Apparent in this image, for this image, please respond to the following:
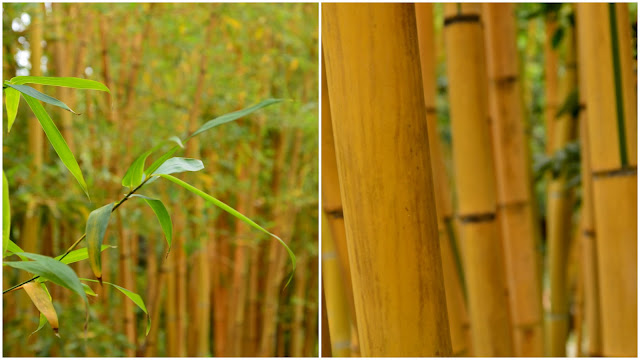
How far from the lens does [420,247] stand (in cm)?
47

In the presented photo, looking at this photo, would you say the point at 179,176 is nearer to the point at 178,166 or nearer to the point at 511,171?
the point at 511,171

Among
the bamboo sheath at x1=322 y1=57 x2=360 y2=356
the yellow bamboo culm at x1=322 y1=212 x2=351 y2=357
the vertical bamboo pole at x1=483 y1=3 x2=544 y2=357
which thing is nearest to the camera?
the bamboo sheath at x1=322 y1=57 x2=360 y2=356

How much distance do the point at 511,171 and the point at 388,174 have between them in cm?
71

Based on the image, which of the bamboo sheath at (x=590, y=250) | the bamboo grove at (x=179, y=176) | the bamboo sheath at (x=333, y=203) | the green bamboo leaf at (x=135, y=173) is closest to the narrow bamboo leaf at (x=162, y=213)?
the green bamboo leaf at (x=135, y=173)

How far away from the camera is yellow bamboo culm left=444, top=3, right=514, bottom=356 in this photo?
873mm

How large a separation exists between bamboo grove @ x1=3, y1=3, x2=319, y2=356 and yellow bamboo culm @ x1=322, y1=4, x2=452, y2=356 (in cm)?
109

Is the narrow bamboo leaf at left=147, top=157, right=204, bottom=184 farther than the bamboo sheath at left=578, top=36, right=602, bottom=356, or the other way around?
the bamboo sheath at left=578, top=36, right=602, bottom=356

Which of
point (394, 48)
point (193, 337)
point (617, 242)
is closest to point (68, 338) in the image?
point (193, 337)

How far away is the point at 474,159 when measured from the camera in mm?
873

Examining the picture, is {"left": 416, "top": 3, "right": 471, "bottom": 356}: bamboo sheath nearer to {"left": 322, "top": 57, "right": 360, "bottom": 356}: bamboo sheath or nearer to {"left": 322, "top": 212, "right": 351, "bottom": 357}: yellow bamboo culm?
{"left": 322, "top": 212, "right": 351, "bottom": 357}: yellow bamboo culm

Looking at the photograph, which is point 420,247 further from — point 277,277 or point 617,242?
point 277,277

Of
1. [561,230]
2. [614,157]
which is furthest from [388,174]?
[561,230]

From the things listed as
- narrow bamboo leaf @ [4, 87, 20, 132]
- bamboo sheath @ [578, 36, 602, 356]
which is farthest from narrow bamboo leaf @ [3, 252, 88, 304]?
bamboo sheath @ [578, 36, 602, 356]

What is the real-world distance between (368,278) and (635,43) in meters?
0.72
